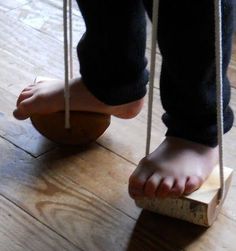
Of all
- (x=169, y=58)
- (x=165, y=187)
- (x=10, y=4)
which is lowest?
(x=10, y=4)

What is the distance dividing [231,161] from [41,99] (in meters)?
0.29

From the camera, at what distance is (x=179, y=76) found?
656 millimetres

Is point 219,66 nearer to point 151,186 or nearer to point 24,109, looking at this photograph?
point 151,186

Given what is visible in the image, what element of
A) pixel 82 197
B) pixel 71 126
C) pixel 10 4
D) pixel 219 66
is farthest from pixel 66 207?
pixel 10 4

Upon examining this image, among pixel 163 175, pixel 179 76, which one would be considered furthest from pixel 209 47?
pixel 163 175

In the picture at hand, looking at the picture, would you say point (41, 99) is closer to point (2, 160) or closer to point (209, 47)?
point (2, 160)

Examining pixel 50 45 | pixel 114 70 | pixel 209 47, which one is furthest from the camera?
pixel 50 45

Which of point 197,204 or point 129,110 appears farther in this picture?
point 129,110

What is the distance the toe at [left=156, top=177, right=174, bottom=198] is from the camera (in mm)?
662

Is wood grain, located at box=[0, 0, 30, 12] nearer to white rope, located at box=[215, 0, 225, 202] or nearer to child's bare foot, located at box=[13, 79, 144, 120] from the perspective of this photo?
child's bare foot, located at box=[13, 79, 144, 120]

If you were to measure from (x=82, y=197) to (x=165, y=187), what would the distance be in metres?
0.13

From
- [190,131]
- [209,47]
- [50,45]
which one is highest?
[209,47]

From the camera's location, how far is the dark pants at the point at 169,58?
2.03ft

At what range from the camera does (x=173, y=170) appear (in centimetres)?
68
